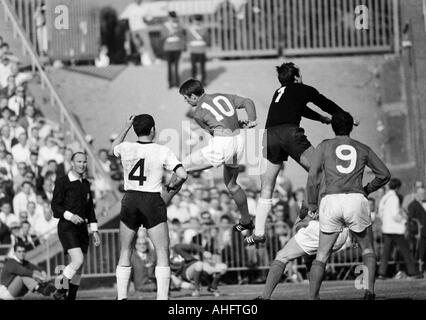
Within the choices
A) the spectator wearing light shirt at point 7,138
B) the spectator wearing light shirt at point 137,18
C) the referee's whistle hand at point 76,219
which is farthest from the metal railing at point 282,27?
the referee's whistle hand at point 76,219

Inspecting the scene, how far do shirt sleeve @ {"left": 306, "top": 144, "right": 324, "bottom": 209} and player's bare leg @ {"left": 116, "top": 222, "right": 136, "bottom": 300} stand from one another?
6.79ft

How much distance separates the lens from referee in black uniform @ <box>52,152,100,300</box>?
17.6 meters

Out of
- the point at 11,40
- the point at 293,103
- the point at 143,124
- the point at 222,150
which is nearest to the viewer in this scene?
the point at 143,124

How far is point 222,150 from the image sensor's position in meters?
17.2

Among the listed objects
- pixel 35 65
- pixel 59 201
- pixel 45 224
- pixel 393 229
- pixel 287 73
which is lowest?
pixel 393 229

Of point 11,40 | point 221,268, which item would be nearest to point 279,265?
point 221,268

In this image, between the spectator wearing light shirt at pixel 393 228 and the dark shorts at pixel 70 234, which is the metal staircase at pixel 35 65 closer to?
the spectator wearing light shirt at pixel 393 228

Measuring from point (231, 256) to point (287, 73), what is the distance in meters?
7.52

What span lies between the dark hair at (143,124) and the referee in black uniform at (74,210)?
2517mm

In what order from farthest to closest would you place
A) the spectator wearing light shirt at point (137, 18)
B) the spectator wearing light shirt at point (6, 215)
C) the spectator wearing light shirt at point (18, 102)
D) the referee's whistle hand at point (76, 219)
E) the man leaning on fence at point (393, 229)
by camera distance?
the spectator wearing light shirt at point (137, 18) < the spectator wearing light shirt at point (18, 102) < the spectator wearing light shirt at point (6, 215) < the man leaning on fence at point (393, 229) < the referee's whistle hand at point (76, 219)

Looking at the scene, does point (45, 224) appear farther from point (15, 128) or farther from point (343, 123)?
point (343, 123)

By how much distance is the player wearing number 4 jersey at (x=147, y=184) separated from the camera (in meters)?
15.3

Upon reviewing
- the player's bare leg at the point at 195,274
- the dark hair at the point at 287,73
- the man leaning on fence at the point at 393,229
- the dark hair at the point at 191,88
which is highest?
the dark hair at the point at 287,73

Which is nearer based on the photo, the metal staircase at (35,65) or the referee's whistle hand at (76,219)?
the referee's whistle hand at (76,219)
